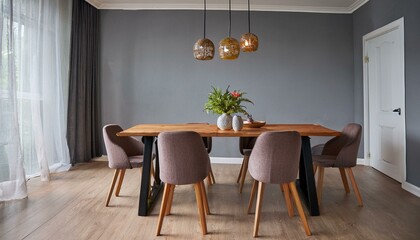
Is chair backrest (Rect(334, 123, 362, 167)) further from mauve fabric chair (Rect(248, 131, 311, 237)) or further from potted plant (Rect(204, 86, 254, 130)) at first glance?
potted plant (Rect(204, 86, 254, 130))

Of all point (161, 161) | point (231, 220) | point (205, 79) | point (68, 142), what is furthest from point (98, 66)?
A: point (231, 220)

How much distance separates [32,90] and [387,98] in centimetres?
470

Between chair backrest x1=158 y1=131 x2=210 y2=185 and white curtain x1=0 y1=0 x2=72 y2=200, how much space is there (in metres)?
1.79

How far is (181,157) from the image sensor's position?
2014mm

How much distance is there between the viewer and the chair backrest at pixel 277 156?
6.59 feet

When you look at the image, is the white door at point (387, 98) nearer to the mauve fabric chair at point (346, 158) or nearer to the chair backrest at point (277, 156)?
the mauve fabric chair at point (346, 158)

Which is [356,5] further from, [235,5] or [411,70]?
[235,5]

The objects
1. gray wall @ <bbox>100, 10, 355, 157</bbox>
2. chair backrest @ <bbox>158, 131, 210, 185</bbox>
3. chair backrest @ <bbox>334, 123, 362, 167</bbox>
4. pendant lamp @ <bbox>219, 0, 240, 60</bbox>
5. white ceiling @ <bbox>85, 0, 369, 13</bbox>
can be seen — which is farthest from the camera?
gray wall @ <bbox>100, 10, 355, 157</bbox>

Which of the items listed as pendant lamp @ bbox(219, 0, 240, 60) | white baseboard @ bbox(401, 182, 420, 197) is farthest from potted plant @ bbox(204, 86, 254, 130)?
white baseboard @ bbox(401, 182, 420, 197)

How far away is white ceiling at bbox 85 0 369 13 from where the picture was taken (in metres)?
4.35

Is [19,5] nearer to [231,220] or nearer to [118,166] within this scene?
[118,166]

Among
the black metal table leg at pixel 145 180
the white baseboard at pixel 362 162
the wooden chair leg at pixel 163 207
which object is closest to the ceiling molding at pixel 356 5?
the white baseboard at pixel 362 162

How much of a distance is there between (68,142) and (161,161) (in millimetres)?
2679

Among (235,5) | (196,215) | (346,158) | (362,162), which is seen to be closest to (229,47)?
(346,158)
